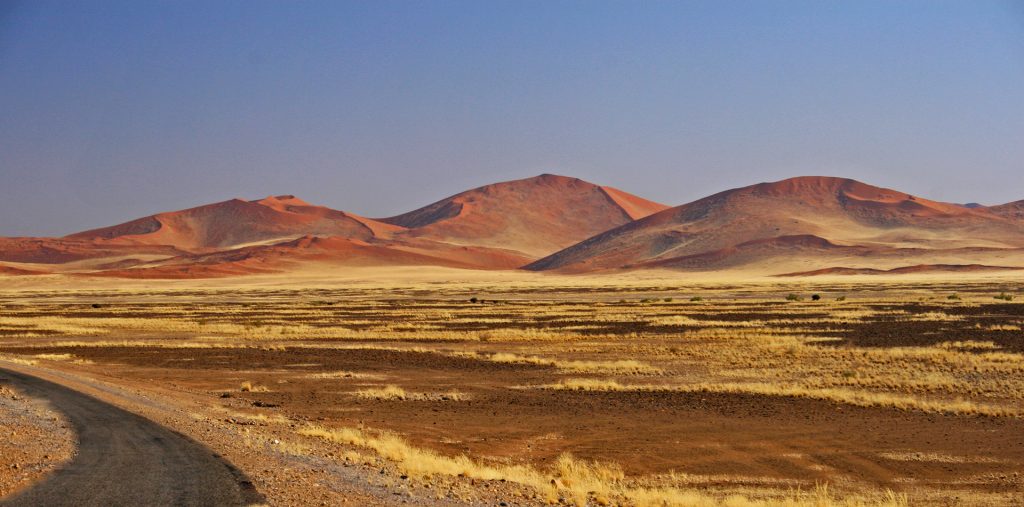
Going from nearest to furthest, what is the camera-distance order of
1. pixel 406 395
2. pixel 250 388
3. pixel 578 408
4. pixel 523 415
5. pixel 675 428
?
pixel 675 428 < pixel 523 415 < pixel 578 408 < pixel 406 395 < pixel 250 388

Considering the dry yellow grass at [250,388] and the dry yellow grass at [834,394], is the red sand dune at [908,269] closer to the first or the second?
the dry yellow grass at [834,394]

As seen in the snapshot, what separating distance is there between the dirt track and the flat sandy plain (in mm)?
400

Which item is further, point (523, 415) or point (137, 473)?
point (523, 415)

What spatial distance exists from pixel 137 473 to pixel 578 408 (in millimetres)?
12646

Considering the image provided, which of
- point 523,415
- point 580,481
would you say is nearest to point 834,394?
point 523,415

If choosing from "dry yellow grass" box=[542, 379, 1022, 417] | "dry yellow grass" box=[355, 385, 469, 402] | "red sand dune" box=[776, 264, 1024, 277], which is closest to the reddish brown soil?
"dry yellow grass" box=[355, 385, 469, 402]

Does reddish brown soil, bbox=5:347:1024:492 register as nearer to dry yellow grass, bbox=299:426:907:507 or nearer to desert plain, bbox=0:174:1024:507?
desert plain, bbox=0:174:1024:507

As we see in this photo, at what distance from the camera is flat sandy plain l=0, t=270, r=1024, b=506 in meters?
13.7

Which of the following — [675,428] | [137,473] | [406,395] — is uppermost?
[137,473]

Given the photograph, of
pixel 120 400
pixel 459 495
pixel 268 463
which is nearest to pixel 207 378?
pixel 120 400

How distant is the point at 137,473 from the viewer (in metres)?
11.6

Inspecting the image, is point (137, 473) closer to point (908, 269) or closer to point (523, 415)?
point (523, 415)

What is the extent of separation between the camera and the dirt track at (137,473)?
10320 millimetres

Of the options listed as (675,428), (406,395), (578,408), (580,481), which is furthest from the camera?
(406,395)
